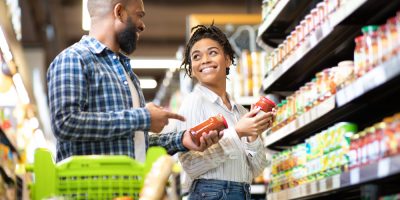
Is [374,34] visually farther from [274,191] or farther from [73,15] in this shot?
[73,15]

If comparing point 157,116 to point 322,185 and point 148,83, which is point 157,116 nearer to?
point 322,185

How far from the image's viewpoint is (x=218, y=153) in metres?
3.84

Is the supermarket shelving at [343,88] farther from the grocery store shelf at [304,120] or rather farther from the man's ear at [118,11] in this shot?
the man's ear at [118,11]

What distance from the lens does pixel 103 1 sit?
351 cm

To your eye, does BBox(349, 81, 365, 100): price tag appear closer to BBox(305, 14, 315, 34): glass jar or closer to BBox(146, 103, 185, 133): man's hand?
BBox(146, 103, 185, 133): man's hand

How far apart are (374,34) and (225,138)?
0.92 metres

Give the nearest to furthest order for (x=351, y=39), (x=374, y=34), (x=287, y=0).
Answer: (x=374, y=34), (x=351, y=39), (x=287, y=0)

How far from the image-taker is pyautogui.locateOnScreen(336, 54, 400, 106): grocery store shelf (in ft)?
9.66

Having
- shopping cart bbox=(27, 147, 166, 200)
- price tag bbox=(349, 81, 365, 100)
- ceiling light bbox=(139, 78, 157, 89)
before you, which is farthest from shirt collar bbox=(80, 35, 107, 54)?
ceiling light bbox=(139, 78, 157, 89)

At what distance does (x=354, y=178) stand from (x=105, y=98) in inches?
45.5

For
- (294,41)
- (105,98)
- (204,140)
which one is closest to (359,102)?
(204,140)

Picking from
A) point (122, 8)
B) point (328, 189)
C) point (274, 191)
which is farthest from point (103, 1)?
point (274, 191)

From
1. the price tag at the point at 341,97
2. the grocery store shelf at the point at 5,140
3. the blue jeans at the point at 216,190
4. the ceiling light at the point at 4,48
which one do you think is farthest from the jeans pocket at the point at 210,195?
the ceiling light at the point at 4,48

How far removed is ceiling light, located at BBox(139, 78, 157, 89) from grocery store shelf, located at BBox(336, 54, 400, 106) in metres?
14.4
